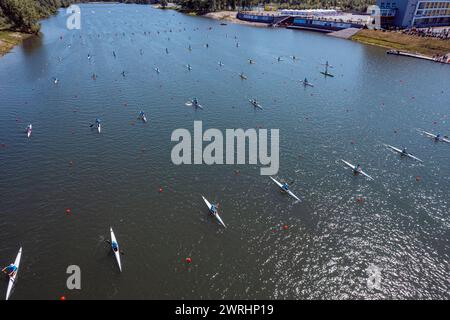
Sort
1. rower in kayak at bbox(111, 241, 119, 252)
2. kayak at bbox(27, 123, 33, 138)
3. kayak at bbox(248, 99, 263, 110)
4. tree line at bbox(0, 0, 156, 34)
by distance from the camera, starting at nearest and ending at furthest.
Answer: rower in kayak at bbox(111, 241, 119, 252), kayak at bbox(27, 123, 33, 138), kayak at bbox(248, 99, 263, 110), tree line at bbox(0, 0, 156, 34)

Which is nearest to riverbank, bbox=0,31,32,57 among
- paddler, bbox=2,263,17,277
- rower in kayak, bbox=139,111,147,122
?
rower in kayak, bbox=139,111,147,122

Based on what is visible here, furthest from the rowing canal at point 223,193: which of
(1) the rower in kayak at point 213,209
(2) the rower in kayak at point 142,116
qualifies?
(2) the rower in kayak at point 142,116

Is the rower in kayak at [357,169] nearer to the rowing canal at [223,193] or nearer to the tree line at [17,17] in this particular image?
the rowing canal at [223,193]

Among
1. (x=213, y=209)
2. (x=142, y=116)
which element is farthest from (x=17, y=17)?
(x=213, y=209)

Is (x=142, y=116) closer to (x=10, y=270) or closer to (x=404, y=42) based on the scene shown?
(x=10, y=270)

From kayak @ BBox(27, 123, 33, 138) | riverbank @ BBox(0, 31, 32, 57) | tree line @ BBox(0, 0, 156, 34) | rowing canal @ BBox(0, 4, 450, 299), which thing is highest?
tree line @ BBox(0, 0, 156, 34)

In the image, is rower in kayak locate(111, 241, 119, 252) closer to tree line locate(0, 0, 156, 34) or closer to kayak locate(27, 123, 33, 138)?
kayak locate(27, 123, 33, 138)

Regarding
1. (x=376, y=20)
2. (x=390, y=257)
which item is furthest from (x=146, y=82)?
(x=376, y=20)
